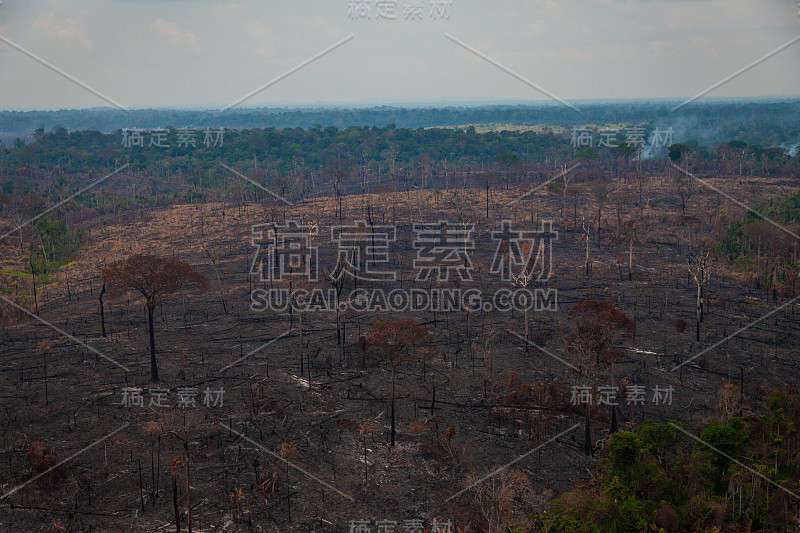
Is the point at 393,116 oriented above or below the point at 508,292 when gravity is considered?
above

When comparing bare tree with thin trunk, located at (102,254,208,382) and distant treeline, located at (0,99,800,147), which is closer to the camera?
bare tree with thin trunk, located at (102,254,208,382)

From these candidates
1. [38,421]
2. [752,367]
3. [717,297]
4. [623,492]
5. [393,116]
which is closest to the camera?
[623,492]

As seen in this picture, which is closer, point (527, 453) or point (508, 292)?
point (527, 453)

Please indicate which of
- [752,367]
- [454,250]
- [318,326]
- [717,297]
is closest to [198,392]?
[318,326]

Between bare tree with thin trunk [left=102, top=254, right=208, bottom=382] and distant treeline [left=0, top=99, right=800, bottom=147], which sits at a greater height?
distant treeline [left=0, top=99, right=800, bottom=147]

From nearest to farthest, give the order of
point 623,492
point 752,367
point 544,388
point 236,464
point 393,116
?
point 623,492 < point 236,464 < point 544,388 < point 752,367 < point 393,116

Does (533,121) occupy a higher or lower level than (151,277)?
higher

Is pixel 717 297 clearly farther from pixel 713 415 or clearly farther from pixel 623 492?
pixel 623 492

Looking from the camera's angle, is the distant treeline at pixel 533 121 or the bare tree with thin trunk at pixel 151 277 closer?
the bare tree with thin trunk at pixel 151 277

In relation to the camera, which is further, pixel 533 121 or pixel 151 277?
pixel 533 121

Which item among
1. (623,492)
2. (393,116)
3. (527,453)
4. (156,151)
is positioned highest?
(393,116)

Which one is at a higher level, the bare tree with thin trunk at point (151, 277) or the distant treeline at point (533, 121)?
the distant treeline at point (533, 121)
